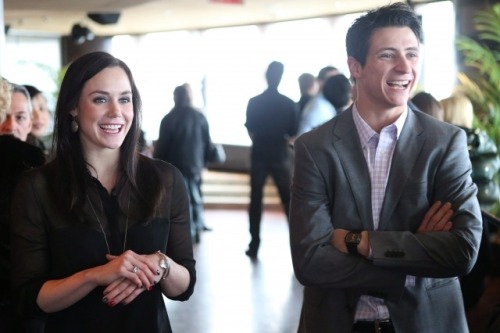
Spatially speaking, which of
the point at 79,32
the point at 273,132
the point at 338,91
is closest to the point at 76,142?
the point at 338,91

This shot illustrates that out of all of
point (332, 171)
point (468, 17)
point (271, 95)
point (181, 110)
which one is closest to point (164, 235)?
point (332, 171)

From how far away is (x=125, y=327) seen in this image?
2.33m

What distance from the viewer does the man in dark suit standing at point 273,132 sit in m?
8.12

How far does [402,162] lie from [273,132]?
5823 mm

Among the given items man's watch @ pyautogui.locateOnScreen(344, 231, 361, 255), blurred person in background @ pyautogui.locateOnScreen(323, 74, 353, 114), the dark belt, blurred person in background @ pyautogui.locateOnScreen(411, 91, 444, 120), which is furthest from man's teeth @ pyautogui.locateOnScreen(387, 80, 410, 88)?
blurred person in background @ pyautogui.locateOnScreen(323, 74, 353, 114)

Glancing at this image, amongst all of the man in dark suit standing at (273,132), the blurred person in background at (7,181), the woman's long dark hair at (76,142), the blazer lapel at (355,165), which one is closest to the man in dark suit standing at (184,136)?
the man in dark suit standing at (273,132)

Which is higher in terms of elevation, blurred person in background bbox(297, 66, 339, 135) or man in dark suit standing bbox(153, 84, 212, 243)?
blurred person in background bbox(297, 66, 339, 135)

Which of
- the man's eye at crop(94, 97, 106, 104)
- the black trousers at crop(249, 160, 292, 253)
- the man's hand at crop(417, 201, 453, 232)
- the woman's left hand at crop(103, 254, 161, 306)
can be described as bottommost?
the black trousers at crop(249, 160, 292, 253)

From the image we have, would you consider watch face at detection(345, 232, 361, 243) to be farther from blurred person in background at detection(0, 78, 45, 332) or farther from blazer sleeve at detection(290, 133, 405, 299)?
blurred person in background at detection(0, 78, 45, 332)

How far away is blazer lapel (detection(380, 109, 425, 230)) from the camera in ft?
7.49

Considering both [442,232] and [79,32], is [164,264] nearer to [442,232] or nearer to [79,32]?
[442,232]

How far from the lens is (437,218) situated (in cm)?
226

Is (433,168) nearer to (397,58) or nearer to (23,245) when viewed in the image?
(397,58)

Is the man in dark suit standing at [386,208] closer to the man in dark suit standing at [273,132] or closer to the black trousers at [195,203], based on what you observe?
the man in dark suit standing at [273,132]
